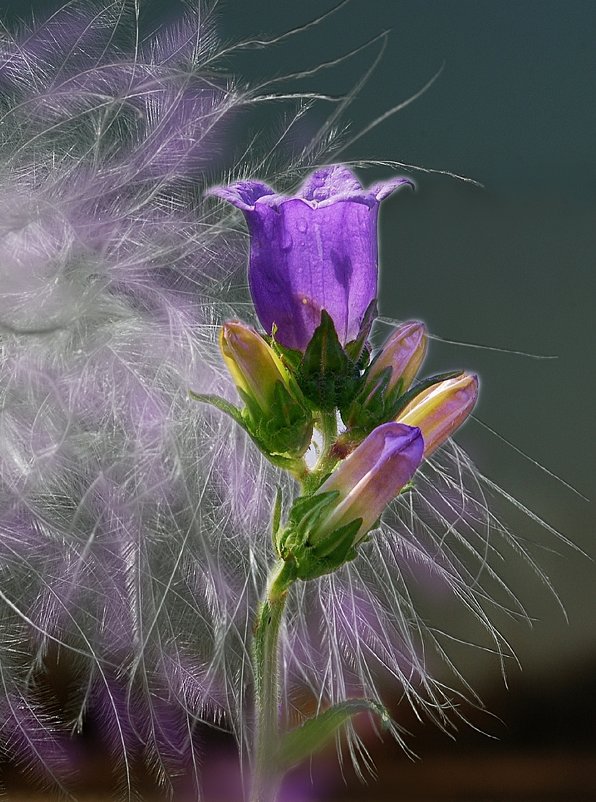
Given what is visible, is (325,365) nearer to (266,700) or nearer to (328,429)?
(328,429)

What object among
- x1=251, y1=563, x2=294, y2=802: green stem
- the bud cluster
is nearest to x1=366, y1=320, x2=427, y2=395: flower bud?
the bud cluster

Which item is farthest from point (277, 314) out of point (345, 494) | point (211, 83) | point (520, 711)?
point (520, 711)

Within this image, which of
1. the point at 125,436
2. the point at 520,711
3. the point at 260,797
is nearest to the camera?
the point at 260,797

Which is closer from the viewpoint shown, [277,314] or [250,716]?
[277,314]

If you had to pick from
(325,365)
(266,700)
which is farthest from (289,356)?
(266,700)

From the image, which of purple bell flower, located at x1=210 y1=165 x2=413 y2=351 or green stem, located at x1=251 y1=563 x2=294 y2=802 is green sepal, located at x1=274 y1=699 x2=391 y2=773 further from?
purple bell flower, located at x1=210 y1=165 x2=413 y2=351

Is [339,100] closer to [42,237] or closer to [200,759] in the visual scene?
[42,237]

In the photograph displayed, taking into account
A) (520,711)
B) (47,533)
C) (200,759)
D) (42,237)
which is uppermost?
(42,237)
